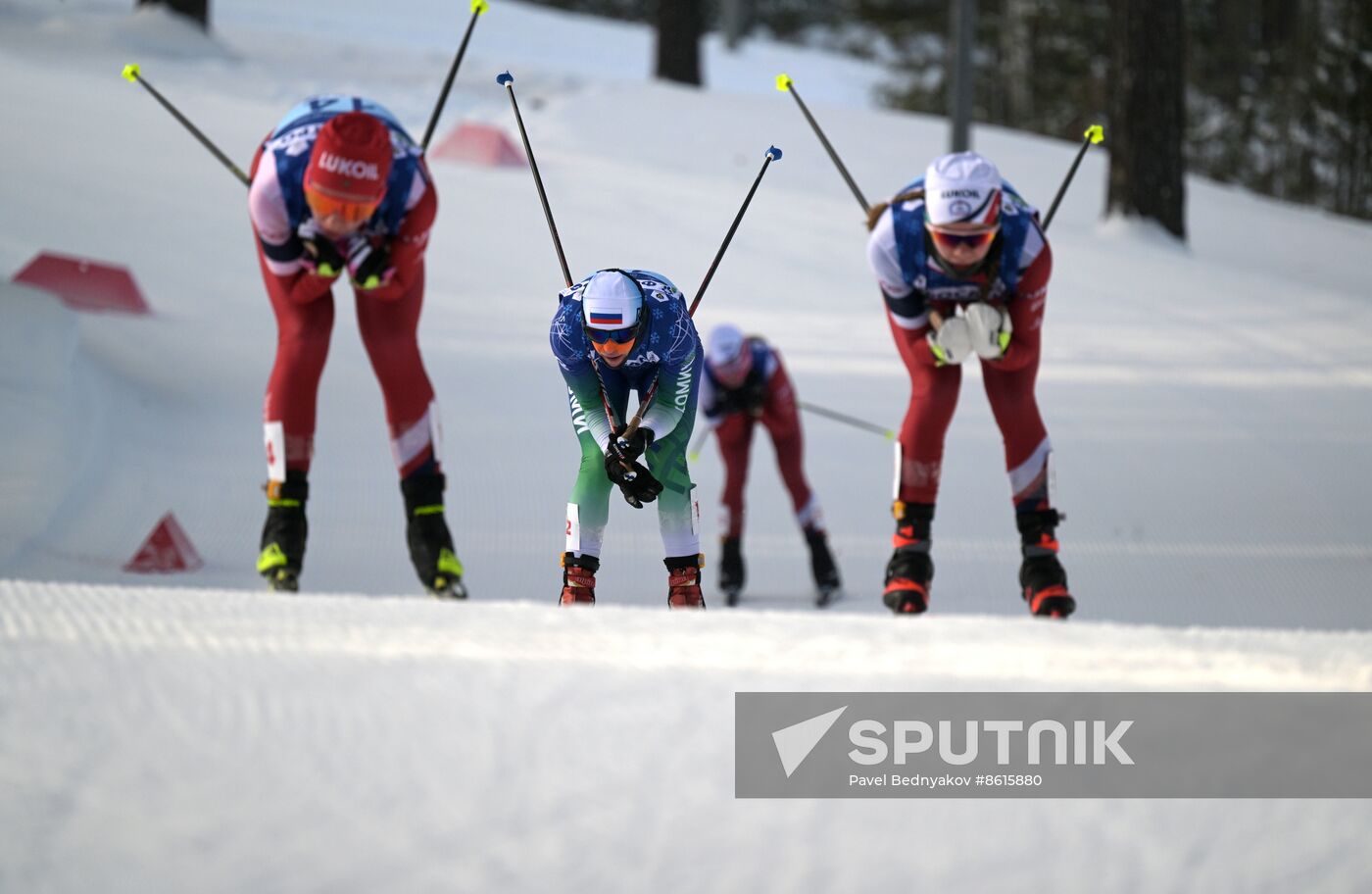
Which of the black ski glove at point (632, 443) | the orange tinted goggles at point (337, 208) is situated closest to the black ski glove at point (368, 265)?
the orange tinted goggles at point (337, 208)

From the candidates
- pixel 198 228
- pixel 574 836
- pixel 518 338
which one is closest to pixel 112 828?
pixel 574 836

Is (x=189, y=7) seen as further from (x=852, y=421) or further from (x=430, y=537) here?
(x=430, y=537)

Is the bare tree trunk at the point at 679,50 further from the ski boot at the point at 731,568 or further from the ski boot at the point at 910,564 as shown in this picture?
the ski boot at the point at 910,564

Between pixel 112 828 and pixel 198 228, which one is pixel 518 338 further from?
pixel 112 828

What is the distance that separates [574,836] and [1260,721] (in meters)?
0.92

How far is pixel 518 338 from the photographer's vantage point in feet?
27.9

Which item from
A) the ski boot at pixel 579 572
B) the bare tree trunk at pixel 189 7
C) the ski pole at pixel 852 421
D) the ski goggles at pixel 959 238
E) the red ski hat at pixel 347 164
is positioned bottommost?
the ski pole at pixel 852 421

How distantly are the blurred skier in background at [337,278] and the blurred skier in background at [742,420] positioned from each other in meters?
2.49

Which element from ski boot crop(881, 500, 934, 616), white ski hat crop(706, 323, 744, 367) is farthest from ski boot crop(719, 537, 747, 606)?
ski boot crop(881, 500, 934, 616)

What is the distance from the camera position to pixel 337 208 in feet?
14.0

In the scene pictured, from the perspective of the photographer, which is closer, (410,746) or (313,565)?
(410,746)

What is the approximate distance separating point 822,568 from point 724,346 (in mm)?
1107

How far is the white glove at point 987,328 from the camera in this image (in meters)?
4.36

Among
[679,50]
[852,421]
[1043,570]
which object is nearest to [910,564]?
[1043,570]
